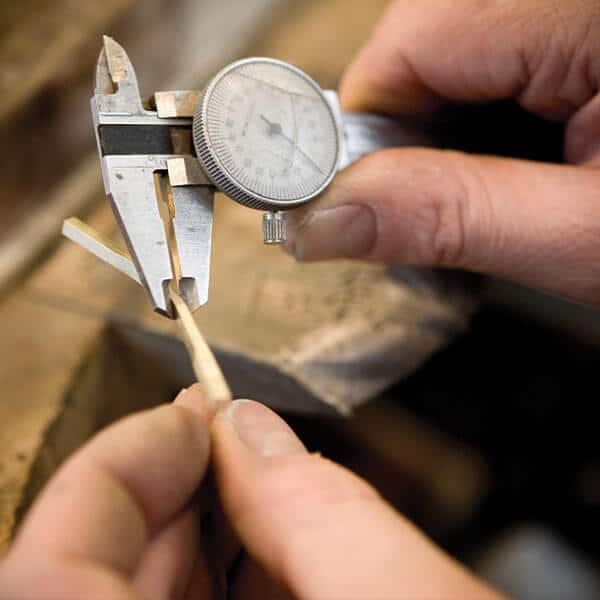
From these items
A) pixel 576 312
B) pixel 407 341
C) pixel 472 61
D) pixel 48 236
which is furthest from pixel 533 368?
pixel 48 236

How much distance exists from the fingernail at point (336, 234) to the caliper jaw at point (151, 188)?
0.16 meters

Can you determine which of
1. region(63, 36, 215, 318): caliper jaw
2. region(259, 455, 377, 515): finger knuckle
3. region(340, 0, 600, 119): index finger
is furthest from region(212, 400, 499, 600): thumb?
region(340, 0, 600, 119): index finger

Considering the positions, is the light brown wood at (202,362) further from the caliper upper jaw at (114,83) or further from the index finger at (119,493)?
the caliper upper jaw at (114,83)

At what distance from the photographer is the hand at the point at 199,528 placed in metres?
0.40

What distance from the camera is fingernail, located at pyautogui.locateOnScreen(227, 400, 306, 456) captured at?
19.7 inches

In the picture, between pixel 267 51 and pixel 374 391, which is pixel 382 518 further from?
pixel 267 51

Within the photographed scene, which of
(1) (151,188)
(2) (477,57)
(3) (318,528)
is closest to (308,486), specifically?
(3) (318,528)

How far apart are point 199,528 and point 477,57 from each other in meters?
0.64

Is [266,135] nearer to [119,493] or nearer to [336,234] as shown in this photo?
[336,234]

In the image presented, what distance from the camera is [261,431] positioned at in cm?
51

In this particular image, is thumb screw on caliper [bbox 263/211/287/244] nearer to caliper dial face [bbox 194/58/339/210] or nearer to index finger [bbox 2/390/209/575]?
caliper dial face [bbox 194/58/339/210]

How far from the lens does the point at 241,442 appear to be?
1.65 feet

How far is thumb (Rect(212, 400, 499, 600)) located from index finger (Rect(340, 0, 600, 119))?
0.57 metres

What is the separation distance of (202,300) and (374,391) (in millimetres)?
504
